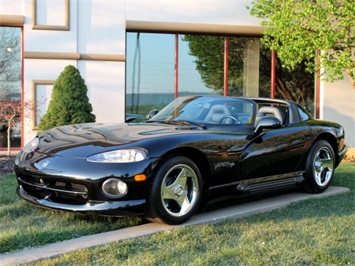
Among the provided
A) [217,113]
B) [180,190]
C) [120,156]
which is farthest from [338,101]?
[120,156]

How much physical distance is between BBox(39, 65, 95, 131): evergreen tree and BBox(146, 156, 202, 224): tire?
488 cm

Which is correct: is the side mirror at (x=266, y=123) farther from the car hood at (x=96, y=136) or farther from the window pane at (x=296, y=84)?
the window pane at (x=296, y=84)

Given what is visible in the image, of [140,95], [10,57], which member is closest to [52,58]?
[10,57]

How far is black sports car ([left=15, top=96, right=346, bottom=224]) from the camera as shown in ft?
13.7

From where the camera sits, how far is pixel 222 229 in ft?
14.2

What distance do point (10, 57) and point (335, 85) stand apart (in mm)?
8122

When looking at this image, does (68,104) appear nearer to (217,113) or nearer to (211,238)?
(217,113)

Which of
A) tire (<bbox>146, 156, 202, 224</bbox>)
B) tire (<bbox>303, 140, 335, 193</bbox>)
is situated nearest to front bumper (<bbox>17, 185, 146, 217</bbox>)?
tire (<bbox>146, 156, 202, 224</bbox>)

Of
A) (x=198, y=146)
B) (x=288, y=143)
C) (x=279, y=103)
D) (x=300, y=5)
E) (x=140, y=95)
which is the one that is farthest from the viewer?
(x=140, y=95)

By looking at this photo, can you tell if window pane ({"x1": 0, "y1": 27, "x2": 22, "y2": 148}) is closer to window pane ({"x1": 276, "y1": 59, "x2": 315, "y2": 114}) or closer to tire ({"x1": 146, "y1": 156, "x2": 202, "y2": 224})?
window pane ({"x1": 276, "y1": 59, "x2": 315, "y2": 114})

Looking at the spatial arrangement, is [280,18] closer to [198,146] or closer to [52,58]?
[52,58]

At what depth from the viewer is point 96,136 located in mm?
4684

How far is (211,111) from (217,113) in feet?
0.26

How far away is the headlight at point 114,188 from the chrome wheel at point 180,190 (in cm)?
39
